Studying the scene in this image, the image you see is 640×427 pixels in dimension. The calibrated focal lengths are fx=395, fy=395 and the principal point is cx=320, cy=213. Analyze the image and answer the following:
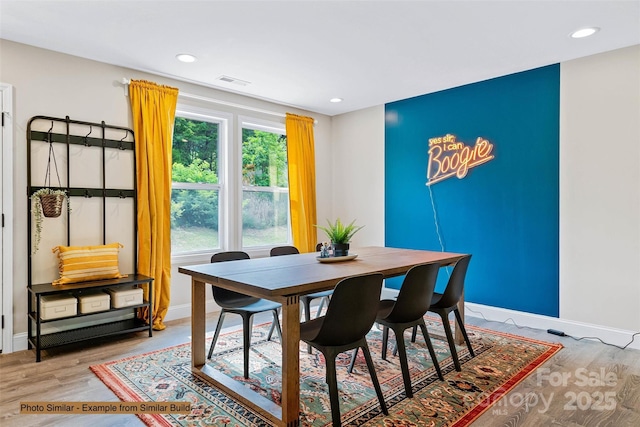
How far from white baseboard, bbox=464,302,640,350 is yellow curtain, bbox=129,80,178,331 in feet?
10.9

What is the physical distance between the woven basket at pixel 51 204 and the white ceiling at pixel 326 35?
1286 millimetres

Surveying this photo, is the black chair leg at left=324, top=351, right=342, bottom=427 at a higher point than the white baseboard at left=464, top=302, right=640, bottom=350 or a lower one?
higher

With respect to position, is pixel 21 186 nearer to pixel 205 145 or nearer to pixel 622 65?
pixel 205 145

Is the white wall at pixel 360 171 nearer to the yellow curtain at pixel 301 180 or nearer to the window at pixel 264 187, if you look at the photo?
the yellow curtain at pixel 301 180

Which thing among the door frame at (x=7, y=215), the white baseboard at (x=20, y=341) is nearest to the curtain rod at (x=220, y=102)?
the door frame at (x=7, y=215)

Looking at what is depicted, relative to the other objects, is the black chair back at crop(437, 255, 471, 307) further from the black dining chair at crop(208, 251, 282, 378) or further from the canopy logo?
the canopy logo

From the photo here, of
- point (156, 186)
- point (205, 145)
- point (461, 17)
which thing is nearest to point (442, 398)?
point (461, 17)

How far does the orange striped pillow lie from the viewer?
3.30 m

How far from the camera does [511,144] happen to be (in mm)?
4160

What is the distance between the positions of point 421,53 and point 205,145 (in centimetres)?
258

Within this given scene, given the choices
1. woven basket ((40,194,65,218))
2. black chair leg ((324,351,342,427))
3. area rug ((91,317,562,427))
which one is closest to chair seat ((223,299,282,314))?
area rug ((91,317,562,427))

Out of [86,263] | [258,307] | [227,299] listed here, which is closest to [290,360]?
[258,307]

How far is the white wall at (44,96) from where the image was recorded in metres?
3.27

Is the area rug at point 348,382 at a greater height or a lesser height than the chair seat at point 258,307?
lesser
